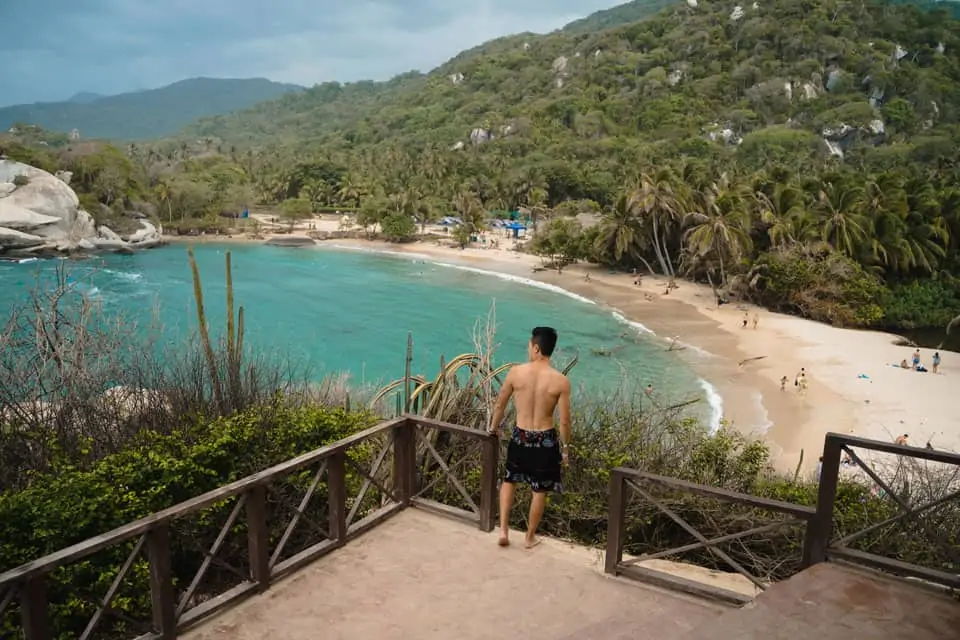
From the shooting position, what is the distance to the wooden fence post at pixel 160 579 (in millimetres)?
3816

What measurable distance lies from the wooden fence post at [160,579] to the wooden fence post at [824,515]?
3.88 metres

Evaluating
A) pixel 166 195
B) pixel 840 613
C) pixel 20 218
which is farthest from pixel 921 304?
pixel 166 195

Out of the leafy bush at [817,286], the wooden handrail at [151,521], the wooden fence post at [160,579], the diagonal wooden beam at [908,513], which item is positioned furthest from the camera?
the leafy bush at [817,286]

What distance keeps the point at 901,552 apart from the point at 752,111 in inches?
4800

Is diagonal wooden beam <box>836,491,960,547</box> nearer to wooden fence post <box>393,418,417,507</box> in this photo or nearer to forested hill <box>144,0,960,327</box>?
wooden fence post <box>393,418,417,507</box>

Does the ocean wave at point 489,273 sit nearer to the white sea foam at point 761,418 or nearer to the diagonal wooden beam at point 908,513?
the white sea foam at point 761,418

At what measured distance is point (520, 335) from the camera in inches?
1259

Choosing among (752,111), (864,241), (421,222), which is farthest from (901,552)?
(752,111)

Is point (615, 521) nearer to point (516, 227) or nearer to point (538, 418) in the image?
point (538, 418)

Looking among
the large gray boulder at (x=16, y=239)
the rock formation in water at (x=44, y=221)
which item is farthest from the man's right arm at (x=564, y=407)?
the large gray boulder at (x=16, y=239)

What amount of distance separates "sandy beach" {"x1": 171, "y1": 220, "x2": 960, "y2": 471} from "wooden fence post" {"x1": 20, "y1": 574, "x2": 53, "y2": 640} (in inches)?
556

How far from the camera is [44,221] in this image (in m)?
52.5

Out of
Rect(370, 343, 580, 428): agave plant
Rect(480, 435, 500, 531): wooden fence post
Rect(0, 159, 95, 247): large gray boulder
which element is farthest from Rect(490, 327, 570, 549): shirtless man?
Rect(0, 159, 95, 247): large gray boulder

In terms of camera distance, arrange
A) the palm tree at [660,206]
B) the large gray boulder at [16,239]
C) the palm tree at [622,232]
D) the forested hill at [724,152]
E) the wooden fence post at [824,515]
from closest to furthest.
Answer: the wooden fence post at [824,515] → the forested hill at [724,152] → the palm tree at [660,206] → the palm tree at [622,232] → the large gray boulder at [16,239]
